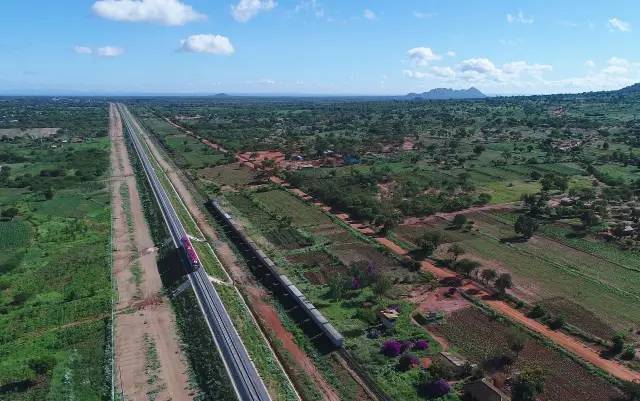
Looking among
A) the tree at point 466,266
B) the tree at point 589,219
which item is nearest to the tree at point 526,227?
the tree at point 589,219

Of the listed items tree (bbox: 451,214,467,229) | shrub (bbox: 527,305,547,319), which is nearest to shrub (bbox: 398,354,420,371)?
shrub (bbox: 527,305,547,319)

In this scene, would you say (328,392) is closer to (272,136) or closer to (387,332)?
(387,332)

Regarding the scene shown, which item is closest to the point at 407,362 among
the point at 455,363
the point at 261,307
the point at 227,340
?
the point at 455,363

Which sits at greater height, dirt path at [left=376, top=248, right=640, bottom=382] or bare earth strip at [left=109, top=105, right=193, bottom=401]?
dirt path at [left=376, top=248, right=640, bottom=382]

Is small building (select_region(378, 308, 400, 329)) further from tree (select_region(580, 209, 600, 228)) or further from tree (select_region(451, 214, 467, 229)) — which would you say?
tree (select_region(580, 209, 600, 228))

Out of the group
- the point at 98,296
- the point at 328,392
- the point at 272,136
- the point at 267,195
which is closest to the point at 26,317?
the point at 98,296

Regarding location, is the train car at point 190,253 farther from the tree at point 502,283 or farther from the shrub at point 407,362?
the tree at point 502,283

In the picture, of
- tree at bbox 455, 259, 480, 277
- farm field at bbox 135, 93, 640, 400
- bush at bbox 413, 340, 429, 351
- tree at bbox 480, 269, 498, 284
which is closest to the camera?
bush at bbox 413, 340, 429, 351
